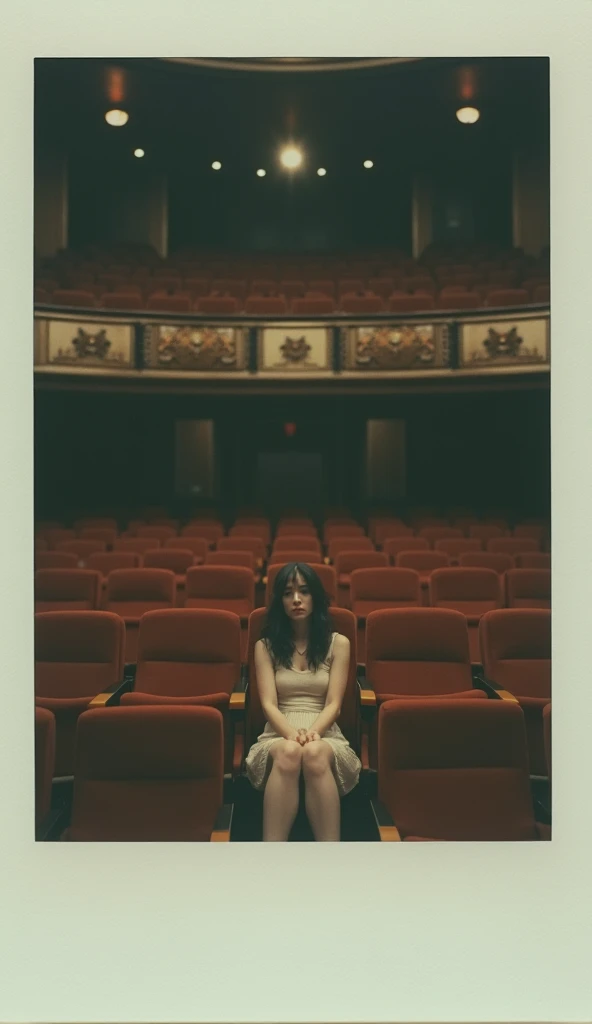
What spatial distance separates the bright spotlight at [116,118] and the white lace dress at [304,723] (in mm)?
1822

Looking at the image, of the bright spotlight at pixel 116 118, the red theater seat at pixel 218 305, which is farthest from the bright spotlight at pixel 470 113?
the red theater seat at pixel 218 305

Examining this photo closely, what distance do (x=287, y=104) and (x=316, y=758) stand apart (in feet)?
6.28

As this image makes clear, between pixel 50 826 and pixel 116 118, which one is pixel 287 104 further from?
pixel 50 826

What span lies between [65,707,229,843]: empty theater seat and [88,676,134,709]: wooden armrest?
14 centimetres

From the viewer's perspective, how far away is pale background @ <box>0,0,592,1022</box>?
1665 mm

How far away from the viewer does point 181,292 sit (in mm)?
5852

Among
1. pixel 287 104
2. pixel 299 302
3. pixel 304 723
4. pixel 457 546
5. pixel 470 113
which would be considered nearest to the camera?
pixel 304 723

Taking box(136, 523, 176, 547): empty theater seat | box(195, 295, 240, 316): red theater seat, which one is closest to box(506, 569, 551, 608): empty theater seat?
box(136, 523, 176, 547): empty theater seat

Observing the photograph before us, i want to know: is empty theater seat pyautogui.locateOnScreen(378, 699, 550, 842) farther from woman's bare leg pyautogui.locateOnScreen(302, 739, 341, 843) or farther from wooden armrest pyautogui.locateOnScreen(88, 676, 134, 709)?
wooden armrest pyautogui.locateOnScreen(88, 676, 134, 709)

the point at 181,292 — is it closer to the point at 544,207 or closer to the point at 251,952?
the point at 544,207

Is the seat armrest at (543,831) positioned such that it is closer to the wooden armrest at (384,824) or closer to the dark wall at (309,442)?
the wooden armrest at (384,824)

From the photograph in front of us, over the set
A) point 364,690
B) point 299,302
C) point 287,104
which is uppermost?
point 299,302

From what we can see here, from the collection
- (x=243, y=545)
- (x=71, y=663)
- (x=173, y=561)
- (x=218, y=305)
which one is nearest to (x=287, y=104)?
(x=71, y=663)

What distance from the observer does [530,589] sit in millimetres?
1907
